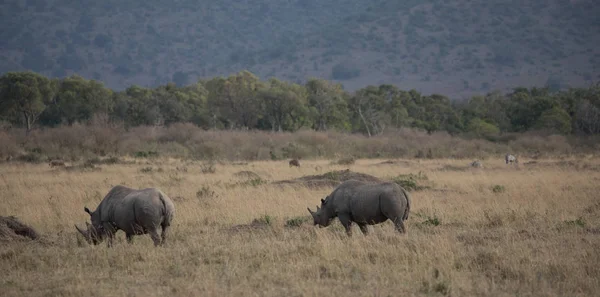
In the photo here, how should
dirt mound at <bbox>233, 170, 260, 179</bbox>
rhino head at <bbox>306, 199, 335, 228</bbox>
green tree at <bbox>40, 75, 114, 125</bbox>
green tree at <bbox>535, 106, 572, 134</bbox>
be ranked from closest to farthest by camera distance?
rhino head at <bbox>306, 199, 335, 228</bbox>
dirt mound at <bbox>233, 170, 260, 179</bbox>
green tree at <bbox>535, 106, 572, 134</bbox>
green tree at <bbox>40, 75, 114, 125</bbox>

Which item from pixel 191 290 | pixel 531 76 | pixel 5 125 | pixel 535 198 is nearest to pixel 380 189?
pixel 191 290

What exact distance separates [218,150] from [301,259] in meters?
34.9

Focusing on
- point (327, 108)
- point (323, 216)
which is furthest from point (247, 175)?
point (327, 108)

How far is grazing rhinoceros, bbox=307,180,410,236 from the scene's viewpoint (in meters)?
12.3

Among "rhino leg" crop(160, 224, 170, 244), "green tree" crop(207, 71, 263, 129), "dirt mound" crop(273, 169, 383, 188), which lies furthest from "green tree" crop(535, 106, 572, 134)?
"rhino leg" crop(160, 224, 170, 244)

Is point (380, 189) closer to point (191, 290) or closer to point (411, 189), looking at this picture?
point (191, 290)

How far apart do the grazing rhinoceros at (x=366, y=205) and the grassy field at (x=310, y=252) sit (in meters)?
0.33

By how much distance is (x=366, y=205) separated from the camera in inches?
500

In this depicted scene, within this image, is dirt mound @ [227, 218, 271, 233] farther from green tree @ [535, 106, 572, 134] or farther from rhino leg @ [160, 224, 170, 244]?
green tree @ [535, 106, 572, 134]

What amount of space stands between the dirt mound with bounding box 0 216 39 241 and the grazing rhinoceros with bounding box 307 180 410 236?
588cm

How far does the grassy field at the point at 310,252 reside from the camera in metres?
8.93

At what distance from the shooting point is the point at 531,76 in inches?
7682

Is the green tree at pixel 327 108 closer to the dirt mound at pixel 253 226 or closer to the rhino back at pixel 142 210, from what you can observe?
the dirt mound at pixel 253 226

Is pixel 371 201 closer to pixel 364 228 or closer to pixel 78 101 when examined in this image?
pixel 364 228
